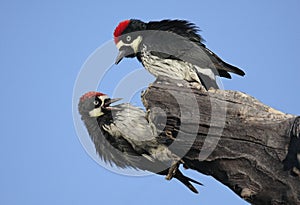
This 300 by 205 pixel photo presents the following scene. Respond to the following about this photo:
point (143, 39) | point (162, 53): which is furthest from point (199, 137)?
point (143, 39)

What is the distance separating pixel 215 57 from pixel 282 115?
7.00 feet

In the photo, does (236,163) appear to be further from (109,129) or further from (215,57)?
(215,57)

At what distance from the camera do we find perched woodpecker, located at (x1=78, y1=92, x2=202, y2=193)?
14.5 feet

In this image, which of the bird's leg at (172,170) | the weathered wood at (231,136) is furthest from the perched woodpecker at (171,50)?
the weathered wood at (231,136)

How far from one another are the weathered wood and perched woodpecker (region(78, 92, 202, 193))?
97 cm

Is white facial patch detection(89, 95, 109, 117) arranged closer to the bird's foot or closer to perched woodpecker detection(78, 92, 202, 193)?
perched woodpecker detection(78, 92, 202, 193)

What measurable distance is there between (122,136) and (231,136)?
162cm

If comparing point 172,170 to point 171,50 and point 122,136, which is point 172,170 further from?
point 171,50

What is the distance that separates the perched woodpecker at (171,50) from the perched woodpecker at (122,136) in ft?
2.30

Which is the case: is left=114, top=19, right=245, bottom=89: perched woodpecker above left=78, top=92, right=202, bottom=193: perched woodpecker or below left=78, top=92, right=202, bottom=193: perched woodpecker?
above

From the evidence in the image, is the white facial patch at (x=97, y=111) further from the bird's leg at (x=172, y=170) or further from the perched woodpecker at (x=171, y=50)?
the bird's leg at (x=172, y=170)

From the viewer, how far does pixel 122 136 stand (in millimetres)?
4574

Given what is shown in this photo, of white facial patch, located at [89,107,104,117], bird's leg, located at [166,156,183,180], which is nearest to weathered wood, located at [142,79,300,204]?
bird's leg, located at [166,156,183,180]

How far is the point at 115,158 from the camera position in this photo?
15.8ft
